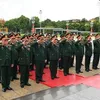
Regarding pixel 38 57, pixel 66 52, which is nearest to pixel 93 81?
pixel 66 52

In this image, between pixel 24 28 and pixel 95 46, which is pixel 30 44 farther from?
pixel 24 28

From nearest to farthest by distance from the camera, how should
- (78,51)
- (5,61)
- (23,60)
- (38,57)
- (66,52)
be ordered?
1. (5,61)
2. (23,60)
3. (38,57)
4. (66,52)
5. (78,51)

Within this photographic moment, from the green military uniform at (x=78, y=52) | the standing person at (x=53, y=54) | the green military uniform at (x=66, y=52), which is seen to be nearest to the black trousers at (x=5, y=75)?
the standing person at (x=53, y=54)

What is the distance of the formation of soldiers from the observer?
22.4ft

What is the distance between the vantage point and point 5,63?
6.69m

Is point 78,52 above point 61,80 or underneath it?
above

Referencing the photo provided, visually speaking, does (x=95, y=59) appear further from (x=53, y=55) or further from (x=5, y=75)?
(x=5, y=75)

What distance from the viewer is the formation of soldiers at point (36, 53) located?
6820 mm

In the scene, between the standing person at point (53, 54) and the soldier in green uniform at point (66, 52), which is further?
the soldier in green uniform at point (66, 52)

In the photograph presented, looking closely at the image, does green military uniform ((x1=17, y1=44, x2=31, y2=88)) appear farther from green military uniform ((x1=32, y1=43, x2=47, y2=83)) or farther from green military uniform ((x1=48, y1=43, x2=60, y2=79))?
green military uniform ((x1=48, y1=43, x2=60, y2=79))

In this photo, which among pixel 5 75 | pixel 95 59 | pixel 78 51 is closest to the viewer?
pixel 5 75

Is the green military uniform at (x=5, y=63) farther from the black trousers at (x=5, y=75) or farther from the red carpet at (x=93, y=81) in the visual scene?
the red carpet at (x=93, y=81)

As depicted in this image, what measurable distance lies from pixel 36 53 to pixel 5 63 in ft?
4.85

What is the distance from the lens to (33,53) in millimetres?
7914
